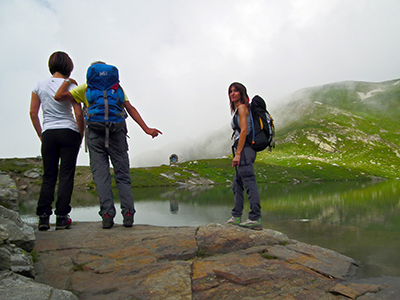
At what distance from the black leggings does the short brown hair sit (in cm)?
169

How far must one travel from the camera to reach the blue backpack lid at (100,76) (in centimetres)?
602

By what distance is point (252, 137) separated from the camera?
22.3 ft

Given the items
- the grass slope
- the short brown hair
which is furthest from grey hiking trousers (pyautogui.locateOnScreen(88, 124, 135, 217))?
the grass slope

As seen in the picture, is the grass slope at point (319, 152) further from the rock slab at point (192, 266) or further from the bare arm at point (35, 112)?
the rock slab at point (192, 266)

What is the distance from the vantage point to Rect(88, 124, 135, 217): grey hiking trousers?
609 cm

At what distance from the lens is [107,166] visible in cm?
636

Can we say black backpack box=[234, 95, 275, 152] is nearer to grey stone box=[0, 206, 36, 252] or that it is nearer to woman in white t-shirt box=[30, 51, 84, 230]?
woman in white t-shirt box=[30, 51, 84, 230]

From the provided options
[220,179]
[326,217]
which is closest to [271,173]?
[220,179]

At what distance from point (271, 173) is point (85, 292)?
7196 cm

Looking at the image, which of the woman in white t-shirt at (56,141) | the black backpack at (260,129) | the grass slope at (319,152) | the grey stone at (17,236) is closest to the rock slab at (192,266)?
the grey stone at (17,236)

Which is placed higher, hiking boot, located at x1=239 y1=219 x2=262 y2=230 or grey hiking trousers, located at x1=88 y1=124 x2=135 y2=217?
grey hiking trousers, located at x1=88 y1=124 x2=135 y2=217

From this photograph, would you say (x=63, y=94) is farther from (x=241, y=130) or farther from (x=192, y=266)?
(x=192, y=266)

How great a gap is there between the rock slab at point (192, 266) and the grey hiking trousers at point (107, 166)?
795mm

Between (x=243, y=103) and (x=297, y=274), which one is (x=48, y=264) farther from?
(x=243, y=103)
